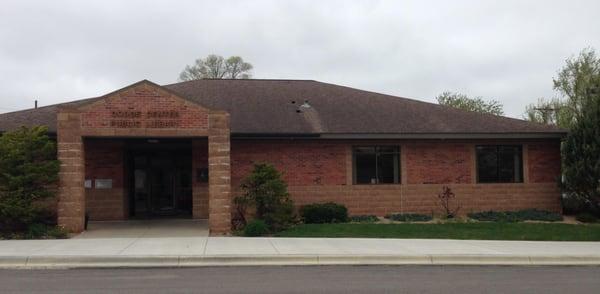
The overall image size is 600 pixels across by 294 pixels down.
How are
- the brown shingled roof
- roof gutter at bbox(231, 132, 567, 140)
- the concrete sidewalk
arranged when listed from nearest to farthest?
1. the concrete sidewalk
2. roof gutter at bbox(231, 132, 567, 140)
3. the brown shingled roof

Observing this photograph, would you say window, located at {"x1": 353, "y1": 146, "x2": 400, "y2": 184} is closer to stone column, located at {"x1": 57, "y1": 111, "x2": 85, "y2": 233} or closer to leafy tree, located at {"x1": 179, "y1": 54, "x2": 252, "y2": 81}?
stone column, located at {"x1": 57, "y1": 111, "x2": 85, "y2": 233}

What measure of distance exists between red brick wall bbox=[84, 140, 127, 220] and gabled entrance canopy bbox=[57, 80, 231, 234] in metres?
3.49

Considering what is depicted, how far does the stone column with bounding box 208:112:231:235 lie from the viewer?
60.2ft

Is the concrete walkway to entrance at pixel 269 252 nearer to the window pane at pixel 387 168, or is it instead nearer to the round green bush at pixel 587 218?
the round green bush at pixel 587 218

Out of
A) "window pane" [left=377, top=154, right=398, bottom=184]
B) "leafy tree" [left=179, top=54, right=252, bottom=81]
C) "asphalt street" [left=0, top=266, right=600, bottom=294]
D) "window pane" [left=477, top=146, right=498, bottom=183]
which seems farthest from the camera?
"leafy tree" [left=179, top=54, right=252, bottom=81]

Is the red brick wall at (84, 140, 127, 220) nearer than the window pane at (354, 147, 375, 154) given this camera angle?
Yes

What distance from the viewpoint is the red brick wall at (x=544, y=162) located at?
2359cm

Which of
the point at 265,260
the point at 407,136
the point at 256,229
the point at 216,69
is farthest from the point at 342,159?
the point at 216,69

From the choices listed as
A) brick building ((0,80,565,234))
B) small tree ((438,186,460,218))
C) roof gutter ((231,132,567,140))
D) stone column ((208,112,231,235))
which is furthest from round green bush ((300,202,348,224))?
small tree ((438,186,460,218))

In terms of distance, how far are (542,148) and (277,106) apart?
32.9ft

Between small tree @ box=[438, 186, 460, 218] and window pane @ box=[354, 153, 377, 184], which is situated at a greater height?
window pane @ box=[354, 153, 377, 184]

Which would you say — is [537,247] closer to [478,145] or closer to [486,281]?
[486,281]

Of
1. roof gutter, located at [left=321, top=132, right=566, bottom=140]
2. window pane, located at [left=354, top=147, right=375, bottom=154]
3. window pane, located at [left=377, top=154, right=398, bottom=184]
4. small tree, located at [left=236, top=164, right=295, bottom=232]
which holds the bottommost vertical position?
small tree, located at [left=236, top=164, right=295, bottom=232]

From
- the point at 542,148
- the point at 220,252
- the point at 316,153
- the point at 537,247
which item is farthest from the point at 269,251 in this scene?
the point at 542,148
